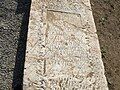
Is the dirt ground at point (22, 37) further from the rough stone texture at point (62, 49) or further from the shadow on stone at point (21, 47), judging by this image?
the rough stone texture at point (62, 49)

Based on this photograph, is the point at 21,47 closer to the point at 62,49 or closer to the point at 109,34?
the point at 62,49

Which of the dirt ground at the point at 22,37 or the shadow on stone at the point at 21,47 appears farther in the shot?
the dirt ground at the point at 22,37

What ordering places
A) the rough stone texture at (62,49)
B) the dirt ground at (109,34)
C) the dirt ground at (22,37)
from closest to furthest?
the rough stone texture at (62,49) → the dirt ground at (22,37) → the dirt ground at (109,34)

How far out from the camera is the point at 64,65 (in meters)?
3.47

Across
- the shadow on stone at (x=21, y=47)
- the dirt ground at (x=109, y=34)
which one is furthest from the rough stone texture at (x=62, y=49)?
the dirt ground at (x=109, y=34)

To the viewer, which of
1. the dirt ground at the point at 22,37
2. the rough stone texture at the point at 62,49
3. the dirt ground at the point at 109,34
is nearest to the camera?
the rough stone texture at the point at 62,49

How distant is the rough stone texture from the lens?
3279mm

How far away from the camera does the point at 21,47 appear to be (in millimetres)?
3650

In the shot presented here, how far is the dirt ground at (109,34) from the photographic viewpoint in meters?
4.05

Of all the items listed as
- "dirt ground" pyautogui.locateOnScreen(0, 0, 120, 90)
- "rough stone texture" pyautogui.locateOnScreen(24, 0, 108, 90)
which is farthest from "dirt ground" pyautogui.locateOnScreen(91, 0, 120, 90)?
"rough stone texture" pyautogui.locateOnScreen(24, 0, 108, 90)

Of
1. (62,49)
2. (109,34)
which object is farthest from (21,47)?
(109,34)

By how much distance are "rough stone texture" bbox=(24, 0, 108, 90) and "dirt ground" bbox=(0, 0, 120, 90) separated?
14 cm

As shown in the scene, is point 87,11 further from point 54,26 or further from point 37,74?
point 37,74

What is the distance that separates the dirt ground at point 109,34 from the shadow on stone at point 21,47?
3.99ft
